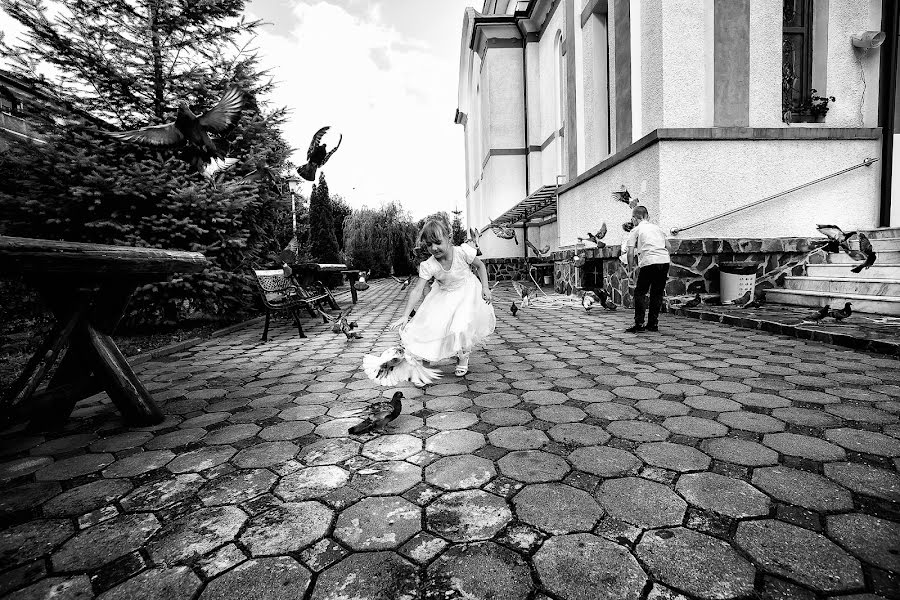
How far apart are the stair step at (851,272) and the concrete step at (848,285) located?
0.49ft

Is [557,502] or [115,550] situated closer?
[115,550]

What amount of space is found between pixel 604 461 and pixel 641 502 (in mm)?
364

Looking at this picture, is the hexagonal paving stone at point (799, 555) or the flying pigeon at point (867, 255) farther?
the flying pigeon at point (867, 255)

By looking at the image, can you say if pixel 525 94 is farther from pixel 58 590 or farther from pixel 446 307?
pixel 58 590

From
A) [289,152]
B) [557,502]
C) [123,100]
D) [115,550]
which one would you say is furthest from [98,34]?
[557,502]

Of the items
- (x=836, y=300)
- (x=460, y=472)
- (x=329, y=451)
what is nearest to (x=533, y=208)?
(x=836, y=300)

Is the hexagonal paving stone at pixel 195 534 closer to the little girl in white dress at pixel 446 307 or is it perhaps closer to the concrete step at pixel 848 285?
the little girl in white dress at pixel 446 307

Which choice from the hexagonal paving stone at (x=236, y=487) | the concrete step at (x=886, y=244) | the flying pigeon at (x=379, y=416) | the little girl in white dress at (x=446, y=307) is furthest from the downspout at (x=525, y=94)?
the hexagonal paving stone at (x=236, y=487)

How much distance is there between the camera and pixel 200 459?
2287mm

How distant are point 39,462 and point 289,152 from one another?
Result: 656 centimetres

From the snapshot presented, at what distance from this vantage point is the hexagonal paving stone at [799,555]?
1.28 metres

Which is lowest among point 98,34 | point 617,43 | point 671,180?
point 671,180

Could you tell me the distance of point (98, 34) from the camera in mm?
6195

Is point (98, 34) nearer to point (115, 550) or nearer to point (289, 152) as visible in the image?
point (289, 152)
